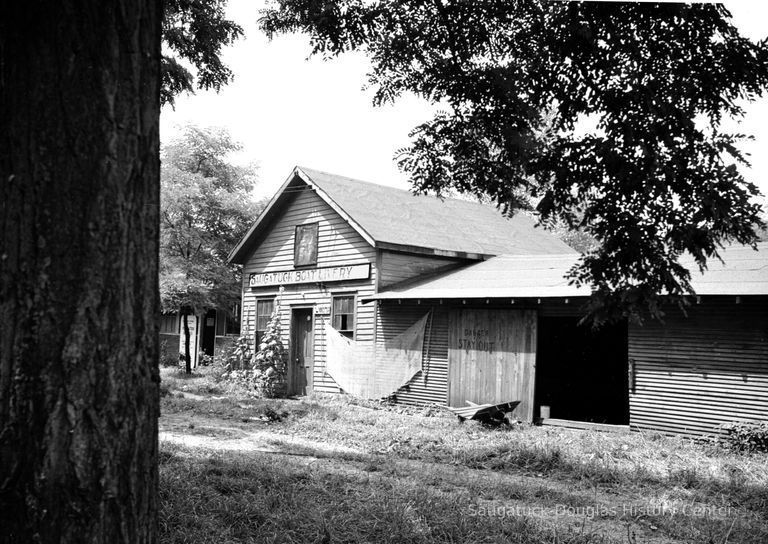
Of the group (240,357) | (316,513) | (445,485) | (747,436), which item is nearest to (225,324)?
(240,357)

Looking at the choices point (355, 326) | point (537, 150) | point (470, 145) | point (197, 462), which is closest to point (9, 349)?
point (537, 150)

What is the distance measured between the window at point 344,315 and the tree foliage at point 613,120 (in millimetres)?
11566

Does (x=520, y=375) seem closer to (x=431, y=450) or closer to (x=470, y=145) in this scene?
(x=431, y=450)

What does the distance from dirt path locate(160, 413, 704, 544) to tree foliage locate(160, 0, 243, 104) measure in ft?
17.3

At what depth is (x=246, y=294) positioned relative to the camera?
72.9ft

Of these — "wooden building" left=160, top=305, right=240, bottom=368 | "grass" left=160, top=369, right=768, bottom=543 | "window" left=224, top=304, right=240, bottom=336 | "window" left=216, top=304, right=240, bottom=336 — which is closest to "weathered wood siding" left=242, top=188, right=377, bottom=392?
"grass" left=160, top=369, right=768, bottom=543

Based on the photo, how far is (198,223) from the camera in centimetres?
2842

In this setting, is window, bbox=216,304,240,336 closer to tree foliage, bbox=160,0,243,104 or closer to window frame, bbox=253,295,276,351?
window frame, bbox=253,295,276,351

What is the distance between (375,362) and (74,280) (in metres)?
15.0

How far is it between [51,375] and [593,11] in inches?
216

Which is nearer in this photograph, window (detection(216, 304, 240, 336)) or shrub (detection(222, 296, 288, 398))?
shrub (detection(222, 296, 288, 398))

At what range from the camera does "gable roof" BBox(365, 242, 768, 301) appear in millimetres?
11734

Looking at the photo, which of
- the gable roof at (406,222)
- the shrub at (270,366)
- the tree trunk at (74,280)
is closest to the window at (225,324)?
the gable roof at (406,222)

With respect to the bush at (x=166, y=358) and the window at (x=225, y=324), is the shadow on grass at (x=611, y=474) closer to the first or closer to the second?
the bush at (x=166, y=358)
